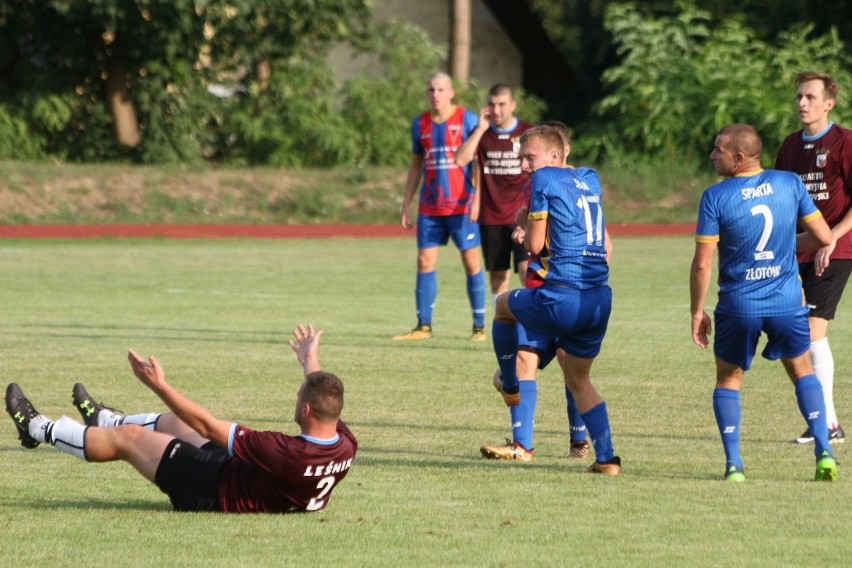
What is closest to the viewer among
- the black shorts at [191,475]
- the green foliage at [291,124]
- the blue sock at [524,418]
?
the black shorts at [191,475]

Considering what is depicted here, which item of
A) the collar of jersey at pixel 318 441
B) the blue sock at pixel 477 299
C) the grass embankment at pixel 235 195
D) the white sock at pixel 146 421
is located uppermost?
the collar of jersey at pixel 318 441

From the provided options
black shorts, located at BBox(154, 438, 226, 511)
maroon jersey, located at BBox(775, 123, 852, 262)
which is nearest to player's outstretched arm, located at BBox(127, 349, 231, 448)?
black shorts, located at BBox(154, 438, 226, 511)

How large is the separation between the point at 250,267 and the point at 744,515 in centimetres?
1499

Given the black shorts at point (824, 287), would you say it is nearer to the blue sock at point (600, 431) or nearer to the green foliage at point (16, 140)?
the blue sock at point (600, 431)

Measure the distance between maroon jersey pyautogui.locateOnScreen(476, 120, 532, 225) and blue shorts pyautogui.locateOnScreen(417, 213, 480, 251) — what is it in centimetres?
25

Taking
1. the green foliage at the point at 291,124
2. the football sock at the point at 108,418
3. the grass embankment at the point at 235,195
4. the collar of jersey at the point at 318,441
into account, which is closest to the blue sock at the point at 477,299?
the football sock at the point at 108,418

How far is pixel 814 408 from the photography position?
23.3ft

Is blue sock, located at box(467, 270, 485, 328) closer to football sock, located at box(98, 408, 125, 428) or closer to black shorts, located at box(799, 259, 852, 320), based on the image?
black shorts, located at box(799, 259, 852, 320)

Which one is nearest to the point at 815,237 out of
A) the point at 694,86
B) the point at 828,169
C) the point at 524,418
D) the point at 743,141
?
the point at 743,141

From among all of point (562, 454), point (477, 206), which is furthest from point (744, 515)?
point (477, 206)

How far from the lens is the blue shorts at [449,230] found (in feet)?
44.1

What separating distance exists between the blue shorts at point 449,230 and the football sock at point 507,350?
578cm

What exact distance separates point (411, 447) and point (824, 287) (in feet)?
8.49

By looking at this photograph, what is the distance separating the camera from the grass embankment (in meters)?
29.2
